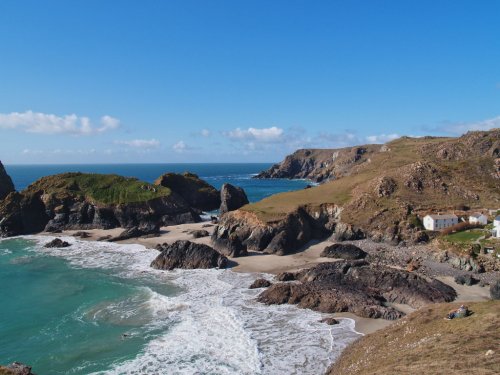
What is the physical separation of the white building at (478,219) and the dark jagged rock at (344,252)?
18749mm

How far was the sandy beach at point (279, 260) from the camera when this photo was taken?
35156 mm

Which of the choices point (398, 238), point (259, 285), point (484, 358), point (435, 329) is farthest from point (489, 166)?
point (484, 358)

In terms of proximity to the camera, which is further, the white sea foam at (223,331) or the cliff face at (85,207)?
the cliff face at (85,207)

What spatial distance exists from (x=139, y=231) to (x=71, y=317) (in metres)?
38.4

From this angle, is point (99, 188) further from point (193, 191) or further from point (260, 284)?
point (260, 284)

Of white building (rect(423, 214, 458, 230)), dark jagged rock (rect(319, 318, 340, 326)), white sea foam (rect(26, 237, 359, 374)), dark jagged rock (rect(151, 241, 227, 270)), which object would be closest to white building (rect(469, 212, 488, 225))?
white building (rect(423, 214, 458, 230))

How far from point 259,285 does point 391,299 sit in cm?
1362

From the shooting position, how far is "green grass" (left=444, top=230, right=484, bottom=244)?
166 feet

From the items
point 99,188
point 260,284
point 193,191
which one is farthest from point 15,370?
point 193,191

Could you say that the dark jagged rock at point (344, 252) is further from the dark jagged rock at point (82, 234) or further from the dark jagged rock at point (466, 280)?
the dark jagged rock at point (82, 234)

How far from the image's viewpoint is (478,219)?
58.2 m

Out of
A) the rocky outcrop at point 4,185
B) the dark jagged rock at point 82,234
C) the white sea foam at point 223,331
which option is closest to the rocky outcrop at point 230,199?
the dark jagged rock at point 82,234

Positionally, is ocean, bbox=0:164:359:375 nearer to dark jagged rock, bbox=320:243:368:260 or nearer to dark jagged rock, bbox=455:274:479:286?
dark jagged rock, bbox=320:243:368:260

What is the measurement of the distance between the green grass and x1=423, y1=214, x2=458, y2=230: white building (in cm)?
351
